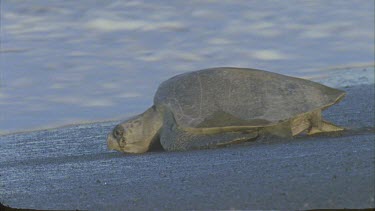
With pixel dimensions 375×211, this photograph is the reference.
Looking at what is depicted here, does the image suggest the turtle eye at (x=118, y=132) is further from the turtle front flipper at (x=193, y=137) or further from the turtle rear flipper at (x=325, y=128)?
the turtle rear flipper at (x=325, y=128)

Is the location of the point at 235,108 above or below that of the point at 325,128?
above

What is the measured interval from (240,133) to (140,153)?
1.74ft

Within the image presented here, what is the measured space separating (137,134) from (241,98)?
59cm

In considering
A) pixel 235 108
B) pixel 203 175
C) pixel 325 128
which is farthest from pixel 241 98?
pixel 203 175

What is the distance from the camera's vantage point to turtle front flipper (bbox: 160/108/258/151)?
418 cm

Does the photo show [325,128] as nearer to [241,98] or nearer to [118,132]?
[241,98]

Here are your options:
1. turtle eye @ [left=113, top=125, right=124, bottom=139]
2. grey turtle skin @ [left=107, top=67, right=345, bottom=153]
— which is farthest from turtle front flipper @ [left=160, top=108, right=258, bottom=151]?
turtle eye @ [left=113, top=125, right=124, bottom=139]

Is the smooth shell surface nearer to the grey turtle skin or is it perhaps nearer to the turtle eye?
the grey turtle skin

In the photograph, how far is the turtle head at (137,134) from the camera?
4438 millimetres

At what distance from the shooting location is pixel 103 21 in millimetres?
8477

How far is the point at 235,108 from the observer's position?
4230 mm

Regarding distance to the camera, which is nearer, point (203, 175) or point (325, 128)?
point (203, 175)

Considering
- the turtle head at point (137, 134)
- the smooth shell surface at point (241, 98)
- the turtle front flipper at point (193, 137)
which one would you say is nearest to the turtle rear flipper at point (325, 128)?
the smooth shell surface at point (241, 98)

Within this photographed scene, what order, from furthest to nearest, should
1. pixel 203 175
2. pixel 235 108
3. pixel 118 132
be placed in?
pixel 118 132 < pixel 235 108 < pixel 203 175
